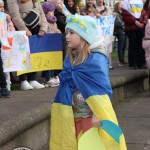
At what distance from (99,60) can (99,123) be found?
1.64 ft

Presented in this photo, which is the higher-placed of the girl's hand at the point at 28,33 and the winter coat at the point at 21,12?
the winter coat at the point at 21,12

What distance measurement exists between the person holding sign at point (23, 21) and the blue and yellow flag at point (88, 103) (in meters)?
3.95

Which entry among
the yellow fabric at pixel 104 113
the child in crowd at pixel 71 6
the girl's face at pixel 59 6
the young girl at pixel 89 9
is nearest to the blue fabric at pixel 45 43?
the girl's face at pixel 59 6

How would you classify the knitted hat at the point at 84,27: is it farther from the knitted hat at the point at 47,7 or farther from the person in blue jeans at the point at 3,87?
the knitted hat at the point at 47,7

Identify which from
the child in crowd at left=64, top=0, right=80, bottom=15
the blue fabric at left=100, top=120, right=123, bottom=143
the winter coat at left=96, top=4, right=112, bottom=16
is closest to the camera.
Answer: the blue fabric at left=100, top=120, right=123, bottom=143

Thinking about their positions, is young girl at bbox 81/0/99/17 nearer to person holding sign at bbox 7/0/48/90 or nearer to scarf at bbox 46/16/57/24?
scarf at bbox 46/16/57/24

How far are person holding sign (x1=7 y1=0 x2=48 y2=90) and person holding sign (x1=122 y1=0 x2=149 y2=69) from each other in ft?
13.3

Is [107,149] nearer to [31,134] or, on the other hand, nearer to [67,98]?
[67,98]

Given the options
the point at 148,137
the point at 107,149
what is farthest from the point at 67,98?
the point at 148,137

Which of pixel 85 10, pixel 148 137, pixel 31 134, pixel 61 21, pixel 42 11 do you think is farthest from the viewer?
pixel 85 10

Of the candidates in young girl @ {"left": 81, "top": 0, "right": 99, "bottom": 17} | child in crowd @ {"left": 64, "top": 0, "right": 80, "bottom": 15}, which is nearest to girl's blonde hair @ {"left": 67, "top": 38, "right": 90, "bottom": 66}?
child in crowd @ {"left": 64, "top": 0, "right": 80, "bottom": 15}

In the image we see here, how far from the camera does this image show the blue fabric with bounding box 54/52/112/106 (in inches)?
172

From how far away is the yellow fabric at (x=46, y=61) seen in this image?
8961 millimetres

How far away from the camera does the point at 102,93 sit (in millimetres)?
4379
